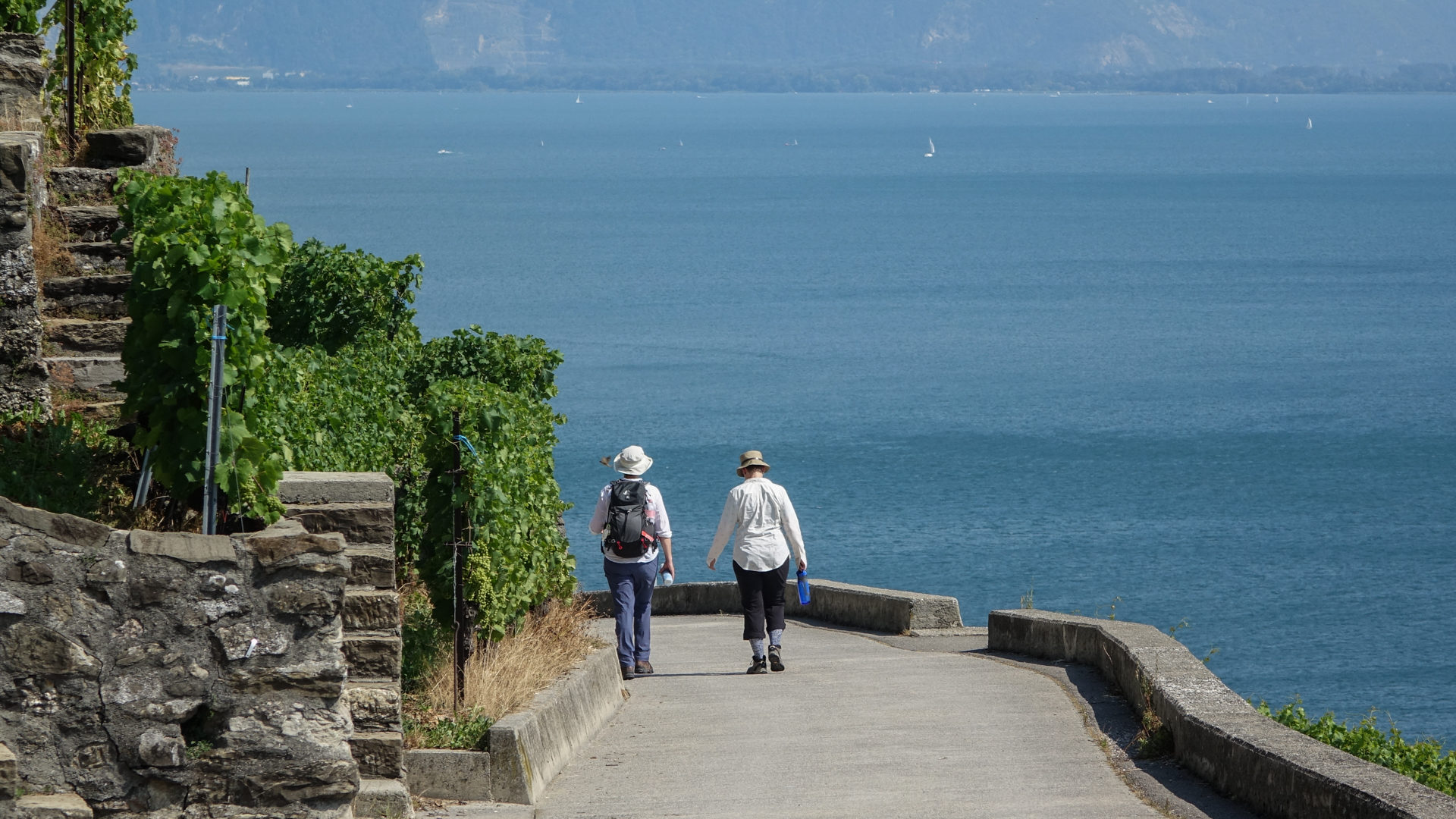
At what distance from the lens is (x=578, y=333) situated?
288ft

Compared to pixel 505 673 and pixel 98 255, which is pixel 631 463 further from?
pixel 98 255

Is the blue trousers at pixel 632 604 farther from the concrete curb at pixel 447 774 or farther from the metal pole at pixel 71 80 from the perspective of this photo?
the metal pole at pixel 71 80

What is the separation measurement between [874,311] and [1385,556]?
49.7 meters

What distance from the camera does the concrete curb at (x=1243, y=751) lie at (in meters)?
6.29

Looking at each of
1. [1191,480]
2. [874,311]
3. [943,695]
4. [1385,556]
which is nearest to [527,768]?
[943,695]

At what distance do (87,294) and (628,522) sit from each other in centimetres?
363

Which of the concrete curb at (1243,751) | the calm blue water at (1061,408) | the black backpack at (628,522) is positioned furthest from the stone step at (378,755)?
the calm blue water at (1061,408)

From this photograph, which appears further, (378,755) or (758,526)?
(758,526)

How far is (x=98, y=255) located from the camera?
34.0 ft

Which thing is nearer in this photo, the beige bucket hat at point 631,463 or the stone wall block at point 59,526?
the stone wall block at point 59,526

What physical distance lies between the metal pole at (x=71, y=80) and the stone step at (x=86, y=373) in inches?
97.9

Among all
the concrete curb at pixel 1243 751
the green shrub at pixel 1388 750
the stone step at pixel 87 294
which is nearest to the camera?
the concrete curb at pixel 1243 751

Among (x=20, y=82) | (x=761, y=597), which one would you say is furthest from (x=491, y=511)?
(x=20, y=82)

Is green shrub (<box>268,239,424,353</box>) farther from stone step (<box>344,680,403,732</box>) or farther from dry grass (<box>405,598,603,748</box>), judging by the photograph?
stone step (<box>344,680,403,732</box>)
